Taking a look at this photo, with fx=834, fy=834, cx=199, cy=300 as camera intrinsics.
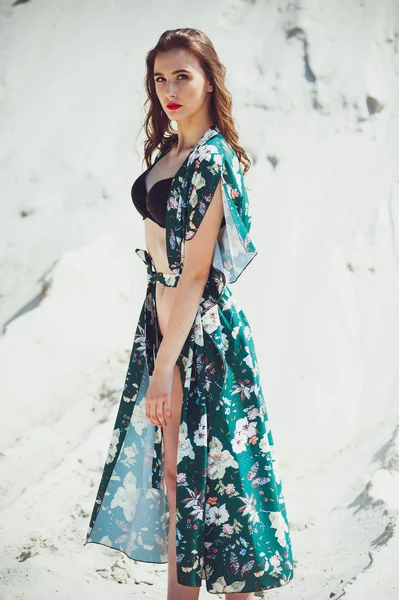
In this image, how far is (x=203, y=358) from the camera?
198 cm

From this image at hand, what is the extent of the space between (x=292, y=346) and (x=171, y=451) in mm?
2149

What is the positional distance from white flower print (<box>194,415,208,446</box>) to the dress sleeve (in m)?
0.43

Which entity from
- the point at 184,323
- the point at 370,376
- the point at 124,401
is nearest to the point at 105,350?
the point at 370,376

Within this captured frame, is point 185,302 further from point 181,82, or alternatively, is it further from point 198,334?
point 181,82

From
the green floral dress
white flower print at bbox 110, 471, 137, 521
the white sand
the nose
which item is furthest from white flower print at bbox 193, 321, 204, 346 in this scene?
the white sand

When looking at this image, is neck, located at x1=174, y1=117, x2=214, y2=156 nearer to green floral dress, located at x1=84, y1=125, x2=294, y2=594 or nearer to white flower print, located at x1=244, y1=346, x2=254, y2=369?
green floral dress, located at x1=84, y1=125, x2=294, y2=594

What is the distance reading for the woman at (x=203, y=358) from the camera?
1.93m

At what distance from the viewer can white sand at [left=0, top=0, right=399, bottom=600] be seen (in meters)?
3.03

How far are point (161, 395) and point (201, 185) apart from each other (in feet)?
1.62

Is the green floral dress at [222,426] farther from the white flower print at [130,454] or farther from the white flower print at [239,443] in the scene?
the white flower print at [130,454]

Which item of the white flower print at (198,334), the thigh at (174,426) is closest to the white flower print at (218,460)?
the thigh at (174,426)

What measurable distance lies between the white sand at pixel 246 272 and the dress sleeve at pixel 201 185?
125 cm

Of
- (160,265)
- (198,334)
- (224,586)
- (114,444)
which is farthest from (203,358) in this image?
(224,586)

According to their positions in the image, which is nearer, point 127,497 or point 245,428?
point 245,428
